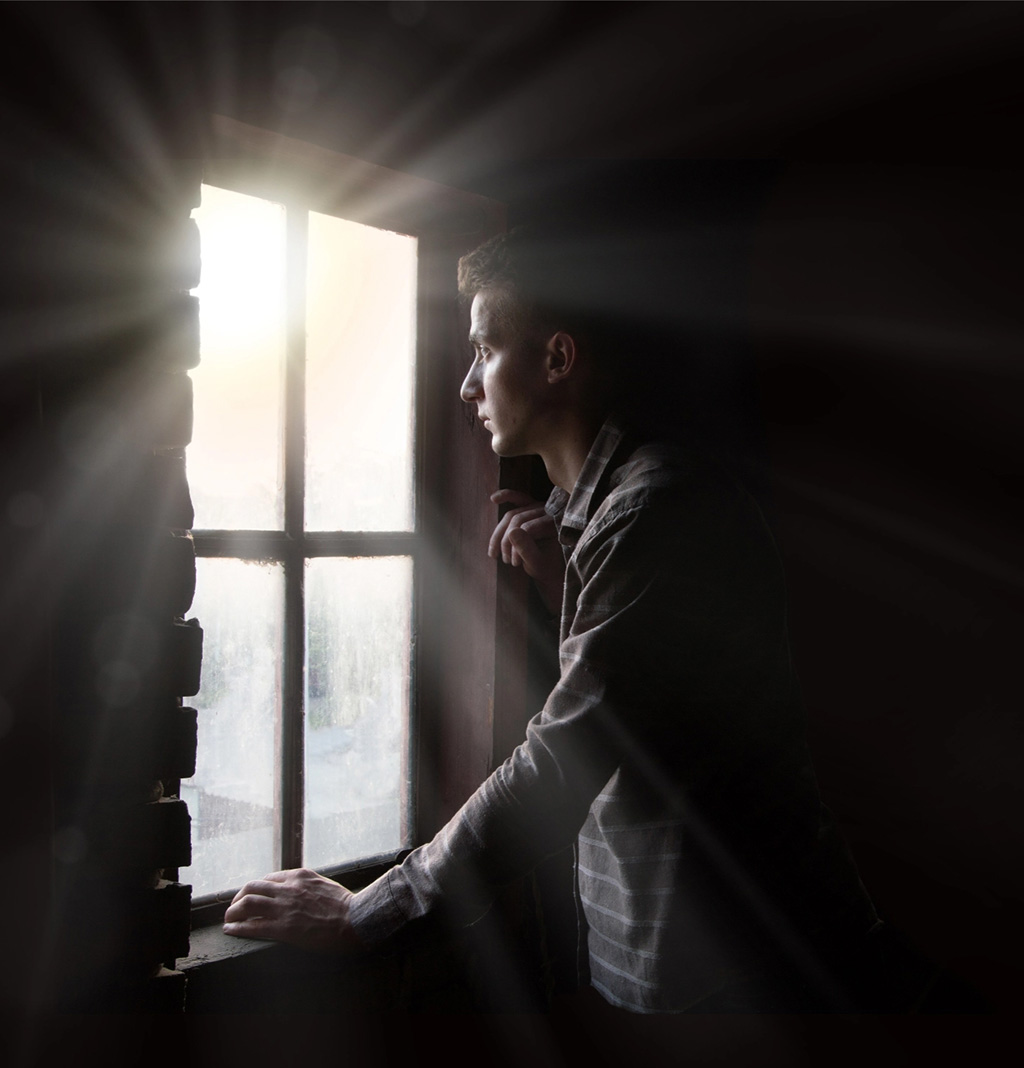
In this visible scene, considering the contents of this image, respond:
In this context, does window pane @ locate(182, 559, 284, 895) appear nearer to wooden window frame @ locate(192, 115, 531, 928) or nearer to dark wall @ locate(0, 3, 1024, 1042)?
wooden window frame @ locate(192, 115, 531, 928)

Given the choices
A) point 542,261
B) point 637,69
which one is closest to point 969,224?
point 637,69

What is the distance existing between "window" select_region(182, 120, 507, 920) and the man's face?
16cm

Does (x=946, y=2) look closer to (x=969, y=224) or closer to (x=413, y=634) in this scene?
(x=969, y=224)

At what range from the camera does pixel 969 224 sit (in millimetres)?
1980

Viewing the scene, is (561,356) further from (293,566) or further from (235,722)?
(235,722)

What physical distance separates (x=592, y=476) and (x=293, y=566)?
0.57 meters

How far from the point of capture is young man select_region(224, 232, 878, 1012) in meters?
1.04

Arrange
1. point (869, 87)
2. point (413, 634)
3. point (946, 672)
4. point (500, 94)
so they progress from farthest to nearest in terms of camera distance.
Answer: point (946, 672) → point (869, 87) → point (413, 634) → point (500, 94)

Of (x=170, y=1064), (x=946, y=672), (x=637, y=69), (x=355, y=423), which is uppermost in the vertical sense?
(x=637, y=69)

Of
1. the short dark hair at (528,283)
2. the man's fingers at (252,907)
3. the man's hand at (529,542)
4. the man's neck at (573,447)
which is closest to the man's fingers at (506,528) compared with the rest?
the man's hand at (529,542)

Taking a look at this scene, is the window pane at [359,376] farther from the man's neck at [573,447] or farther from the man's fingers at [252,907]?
the man's fingers at [252,907]

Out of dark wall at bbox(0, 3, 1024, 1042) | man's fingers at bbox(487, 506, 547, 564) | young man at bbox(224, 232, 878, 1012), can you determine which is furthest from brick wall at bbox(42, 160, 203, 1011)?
dark wall at bbox(0, 3, 1024, 1042)

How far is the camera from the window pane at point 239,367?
1290 mm

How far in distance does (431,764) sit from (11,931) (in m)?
0.84
